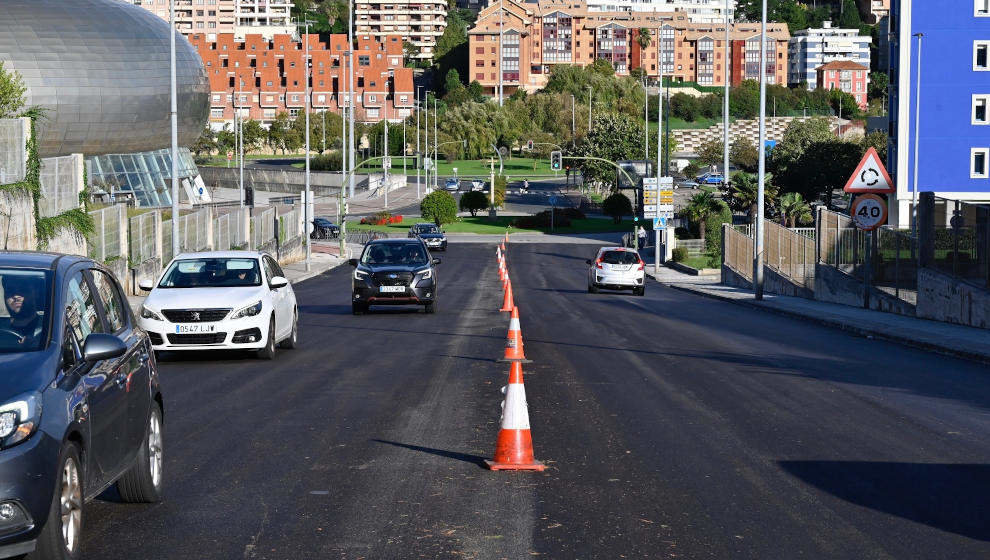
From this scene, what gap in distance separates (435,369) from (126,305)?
857cm

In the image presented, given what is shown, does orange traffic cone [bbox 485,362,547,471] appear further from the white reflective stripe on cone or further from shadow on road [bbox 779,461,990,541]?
shadow on road [bbox 779,461,990,541]

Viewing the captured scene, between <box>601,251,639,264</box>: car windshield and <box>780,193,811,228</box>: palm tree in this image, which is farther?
<box>780,193,811,228</box>: palm tree

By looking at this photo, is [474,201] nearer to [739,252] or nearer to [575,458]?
[739,252]

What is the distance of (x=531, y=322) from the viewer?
87.1 feet

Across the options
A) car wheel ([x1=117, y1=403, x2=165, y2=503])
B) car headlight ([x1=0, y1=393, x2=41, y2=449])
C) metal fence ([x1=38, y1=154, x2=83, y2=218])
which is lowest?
car wheel ([x1=117, y1=403, x2=165, y2=503])

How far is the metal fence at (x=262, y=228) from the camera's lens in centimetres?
5894

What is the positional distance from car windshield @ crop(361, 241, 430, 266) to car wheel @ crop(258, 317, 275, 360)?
9.76 meters

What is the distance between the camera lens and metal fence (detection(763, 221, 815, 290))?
128 feet

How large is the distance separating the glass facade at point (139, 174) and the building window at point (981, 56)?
57235 mm

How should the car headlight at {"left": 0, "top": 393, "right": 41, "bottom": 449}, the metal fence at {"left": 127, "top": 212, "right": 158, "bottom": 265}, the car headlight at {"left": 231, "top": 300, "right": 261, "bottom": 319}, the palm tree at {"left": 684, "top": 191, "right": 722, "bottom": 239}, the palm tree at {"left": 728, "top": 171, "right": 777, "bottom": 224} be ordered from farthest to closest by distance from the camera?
the palm tree at {"left": 684, "top": 191, "right": 722, "bottom": 239} < the palm tree at {"left": 728, "top": 171, "right": 777, "bottom": 224} < the metal fence at {"left": 127, "top": 212, "right": 158, "bottom": 265} < the car headlight at {"left": 231, "top": 300, "right": 261, "bottom": 319} < the car headlight at {"left": 0, "top": 393, "right": 41, "bottom": 449}

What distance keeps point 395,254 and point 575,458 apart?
61.9 feet

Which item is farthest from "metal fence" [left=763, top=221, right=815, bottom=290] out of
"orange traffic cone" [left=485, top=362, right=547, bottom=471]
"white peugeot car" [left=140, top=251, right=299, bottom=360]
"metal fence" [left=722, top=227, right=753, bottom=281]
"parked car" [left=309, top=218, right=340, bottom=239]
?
"parked car" [left=309, top=218, right=340, bottom=239]

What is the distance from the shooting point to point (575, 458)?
9.93 metres

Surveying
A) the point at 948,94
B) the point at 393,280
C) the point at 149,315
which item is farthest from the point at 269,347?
the point at 948,94
